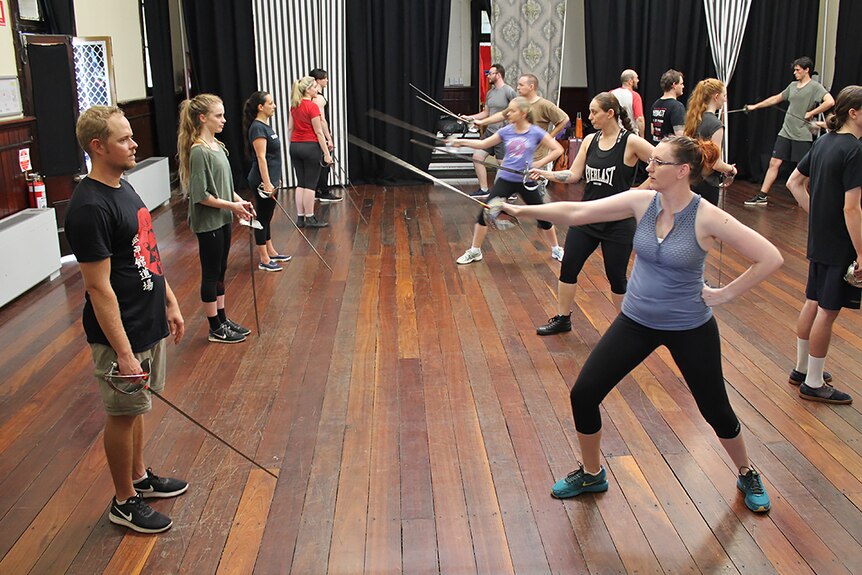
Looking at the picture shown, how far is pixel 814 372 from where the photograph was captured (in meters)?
3.87

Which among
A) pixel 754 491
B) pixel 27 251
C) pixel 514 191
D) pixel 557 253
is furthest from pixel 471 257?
pixel 754 491

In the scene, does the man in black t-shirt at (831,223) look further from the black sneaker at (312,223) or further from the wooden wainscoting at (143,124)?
the wooden wainscoting at (143,124)

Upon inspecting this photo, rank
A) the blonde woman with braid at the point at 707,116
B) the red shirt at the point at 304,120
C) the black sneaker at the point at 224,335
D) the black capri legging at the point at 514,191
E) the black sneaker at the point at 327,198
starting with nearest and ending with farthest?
the black sneaker at the point at 224,335, the blonde woman with braid at the point at 707,116, the black capri legging at the point at 514,191, the red shirt at the point at 304,120, the black sneaker at the point at 327,198

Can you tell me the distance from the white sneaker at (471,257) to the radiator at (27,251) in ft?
9.78

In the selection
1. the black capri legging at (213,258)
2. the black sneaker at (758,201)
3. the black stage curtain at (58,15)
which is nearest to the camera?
the black capri legging at (213,258)

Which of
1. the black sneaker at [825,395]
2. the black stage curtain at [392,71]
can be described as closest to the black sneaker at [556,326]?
the black sneaker at [825,395]

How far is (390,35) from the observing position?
398 inches

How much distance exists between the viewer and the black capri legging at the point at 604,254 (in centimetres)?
443

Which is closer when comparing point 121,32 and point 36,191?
point 36,191

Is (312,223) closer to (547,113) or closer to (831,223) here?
(547,113)

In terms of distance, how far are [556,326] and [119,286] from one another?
2786mm

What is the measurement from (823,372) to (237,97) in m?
7.81

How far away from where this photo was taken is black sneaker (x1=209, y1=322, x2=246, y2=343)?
187 inches

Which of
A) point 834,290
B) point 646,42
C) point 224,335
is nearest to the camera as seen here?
point 834,290
